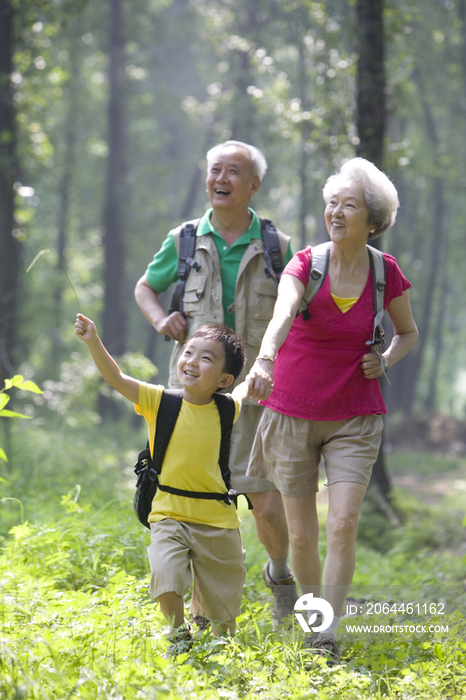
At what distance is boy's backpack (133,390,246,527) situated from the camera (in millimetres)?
3318

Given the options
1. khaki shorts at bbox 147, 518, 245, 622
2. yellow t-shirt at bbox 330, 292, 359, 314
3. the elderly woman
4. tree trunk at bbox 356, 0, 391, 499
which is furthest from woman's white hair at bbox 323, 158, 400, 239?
tree trunk at bbox 356, 0, 391, 499

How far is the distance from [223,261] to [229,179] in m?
0.51

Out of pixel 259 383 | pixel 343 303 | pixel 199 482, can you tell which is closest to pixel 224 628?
pixel 199 482

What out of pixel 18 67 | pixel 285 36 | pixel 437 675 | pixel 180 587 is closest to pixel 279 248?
pixel 180 587

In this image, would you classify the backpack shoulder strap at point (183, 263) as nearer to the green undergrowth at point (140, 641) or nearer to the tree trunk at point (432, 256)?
the green undergrowth at point (140, 641)

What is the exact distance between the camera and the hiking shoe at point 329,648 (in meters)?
3.20

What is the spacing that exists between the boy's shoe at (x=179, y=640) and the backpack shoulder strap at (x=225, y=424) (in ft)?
2.25

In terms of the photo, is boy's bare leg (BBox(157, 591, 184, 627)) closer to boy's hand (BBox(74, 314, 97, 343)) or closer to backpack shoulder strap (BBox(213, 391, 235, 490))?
backpack shoulder strap (BBox(213, 391, 235, 490))

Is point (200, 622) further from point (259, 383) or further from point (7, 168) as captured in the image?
point (7, 168)

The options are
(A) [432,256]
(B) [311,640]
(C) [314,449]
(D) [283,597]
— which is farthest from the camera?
(A) [432,256]

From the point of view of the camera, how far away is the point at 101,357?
3154 millimetres

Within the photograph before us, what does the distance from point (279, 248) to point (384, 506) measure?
6059 millimetres

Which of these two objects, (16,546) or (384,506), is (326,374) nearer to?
(16,546)

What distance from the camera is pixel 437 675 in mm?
3004
